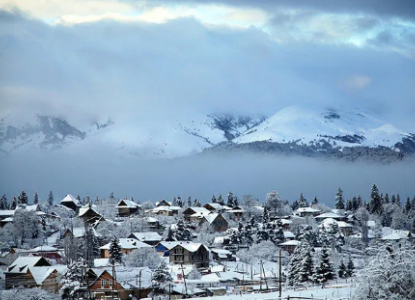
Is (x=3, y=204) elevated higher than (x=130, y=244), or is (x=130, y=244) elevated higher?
(x=3, y=204)

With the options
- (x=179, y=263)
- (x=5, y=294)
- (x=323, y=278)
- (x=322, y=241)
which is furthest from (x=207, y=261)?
(x=5, y=294)

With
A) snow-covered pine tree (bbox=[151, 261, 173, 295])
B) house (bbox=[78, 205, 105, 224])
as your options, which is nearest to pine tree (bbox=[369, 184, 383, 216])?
house (bbox=[78, 205, 105, 224])

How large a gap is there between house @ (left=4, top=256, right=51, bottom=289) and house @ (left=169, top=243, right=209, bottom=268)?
23.7m

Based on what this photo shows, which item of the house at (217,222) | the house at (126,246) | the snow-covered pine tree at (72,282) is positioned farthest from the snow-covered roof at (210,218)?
the snow-covered pine tree at (72,282)

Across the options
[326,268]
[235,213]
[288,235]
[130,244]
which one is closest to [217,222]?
[288,235]

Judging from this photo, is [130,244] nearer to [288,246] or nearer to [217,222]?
[288,246]

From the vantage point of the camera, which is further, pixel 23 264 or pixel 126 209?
pixel 126 209

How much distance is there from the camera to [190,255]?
11156cm

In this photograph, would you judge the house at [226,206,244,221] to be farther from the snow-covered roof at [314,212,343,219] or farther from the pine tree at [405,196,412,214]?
the pine tree at [405,196,412,214]

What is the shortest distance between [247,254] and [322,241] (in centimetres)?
1438

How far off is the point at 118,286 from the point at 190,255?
2945 centimetres

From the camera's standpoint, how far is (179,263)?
362ft

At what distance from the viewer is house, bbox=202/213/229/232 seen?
146500 millimetres

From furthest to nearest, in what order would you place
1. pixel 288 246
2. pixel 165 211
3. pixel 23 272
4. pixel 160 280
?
1. pixel 165 211
2. pixel 288 246
3. pixel 23 272
4. pixel 160 280
